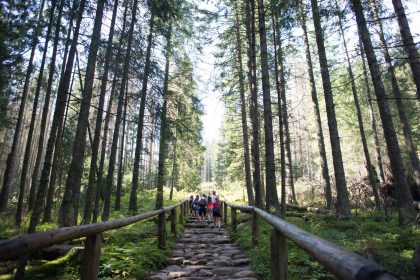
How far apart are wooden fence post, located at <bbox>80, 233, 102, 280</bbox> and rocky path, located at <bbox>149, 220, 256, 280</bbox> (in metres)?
2.18

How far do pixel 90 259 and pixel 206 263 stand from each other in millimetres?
3901

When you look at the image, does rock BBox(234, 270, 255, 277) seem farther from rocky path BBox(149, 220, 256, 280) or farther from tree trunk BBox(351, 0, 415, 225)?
tree trunk BBox(351, 0, 415, 225)

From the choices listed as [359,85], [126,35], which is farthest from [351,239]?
[359,85]

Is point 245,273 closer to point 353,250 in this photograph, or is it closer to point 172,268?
point 172,268

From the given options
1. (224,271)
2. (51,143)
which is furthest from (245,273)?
(51,143)

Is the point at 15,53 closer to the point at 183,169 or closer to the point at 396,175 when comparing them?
the point at 396,175

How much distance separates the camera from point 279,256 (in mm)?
3676

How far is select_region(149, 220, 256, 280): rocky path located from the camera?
5.78m

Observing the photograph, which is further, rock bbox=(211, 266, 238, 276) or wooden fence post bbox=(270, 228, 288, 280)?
rock bbox=(211, 266, 238, 276)

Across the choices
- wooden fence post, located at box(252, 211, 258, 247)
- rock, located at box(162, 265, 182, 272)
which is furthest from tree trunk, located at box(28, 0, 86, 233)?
wooden fence post, located at box(252, 211, 258, 247)

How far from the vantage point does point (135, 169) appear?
1767 cm

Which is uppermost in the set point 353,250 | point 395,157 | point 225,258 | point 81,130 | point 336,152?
point 81,130

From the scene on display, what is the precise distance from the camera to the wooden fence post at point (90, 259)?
3.45 m

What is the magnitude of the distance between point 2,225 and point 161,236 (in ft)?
34.7
